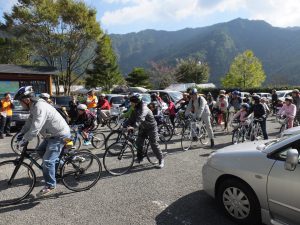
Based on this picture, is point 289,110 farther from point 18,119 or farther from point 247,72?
point 247,72

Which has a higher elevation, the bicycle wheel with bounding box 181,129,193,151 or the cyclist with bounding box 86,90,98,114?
the cyclist with bounding box 86,90,98,114

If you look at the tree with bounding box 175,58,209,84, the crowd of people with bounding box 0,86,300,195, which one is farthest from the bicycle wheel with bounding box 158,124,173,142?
the tree with bounding box 175,58,209,84

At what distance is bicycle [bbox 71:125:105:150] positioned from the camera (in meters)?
8.82

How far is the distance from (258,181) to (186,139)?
5.87 m

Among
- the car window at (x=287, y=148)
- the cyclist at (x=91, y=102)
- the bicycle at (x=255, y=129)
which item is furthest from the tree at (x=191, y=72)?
the car window at (x=287, y=148)

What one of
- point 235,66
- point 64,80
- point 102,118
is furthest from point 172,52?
point 102,118

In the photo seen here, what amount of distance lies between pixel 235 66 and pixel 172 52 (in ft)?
424

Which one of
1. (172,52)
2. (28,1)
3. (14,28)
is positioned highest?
(172,52)

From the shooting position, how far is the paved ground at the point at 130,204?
4.42 m

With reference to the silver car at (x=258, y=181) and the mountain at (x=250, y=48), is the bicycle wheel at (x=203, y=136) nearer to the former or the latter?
the silver car at (x=258, y=181)

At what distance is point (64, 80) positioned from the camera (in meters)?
31.9

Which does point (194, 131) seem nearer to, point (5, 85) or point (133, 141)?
point (133, 141)

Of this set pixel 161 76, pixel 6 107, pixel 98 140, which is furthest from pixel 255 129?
pixel 161 76

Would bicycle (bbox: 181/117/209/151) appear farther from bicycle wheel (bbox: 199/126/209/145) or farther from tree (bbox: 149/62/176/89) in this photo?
tree (bbox: 149/62/176/89)
